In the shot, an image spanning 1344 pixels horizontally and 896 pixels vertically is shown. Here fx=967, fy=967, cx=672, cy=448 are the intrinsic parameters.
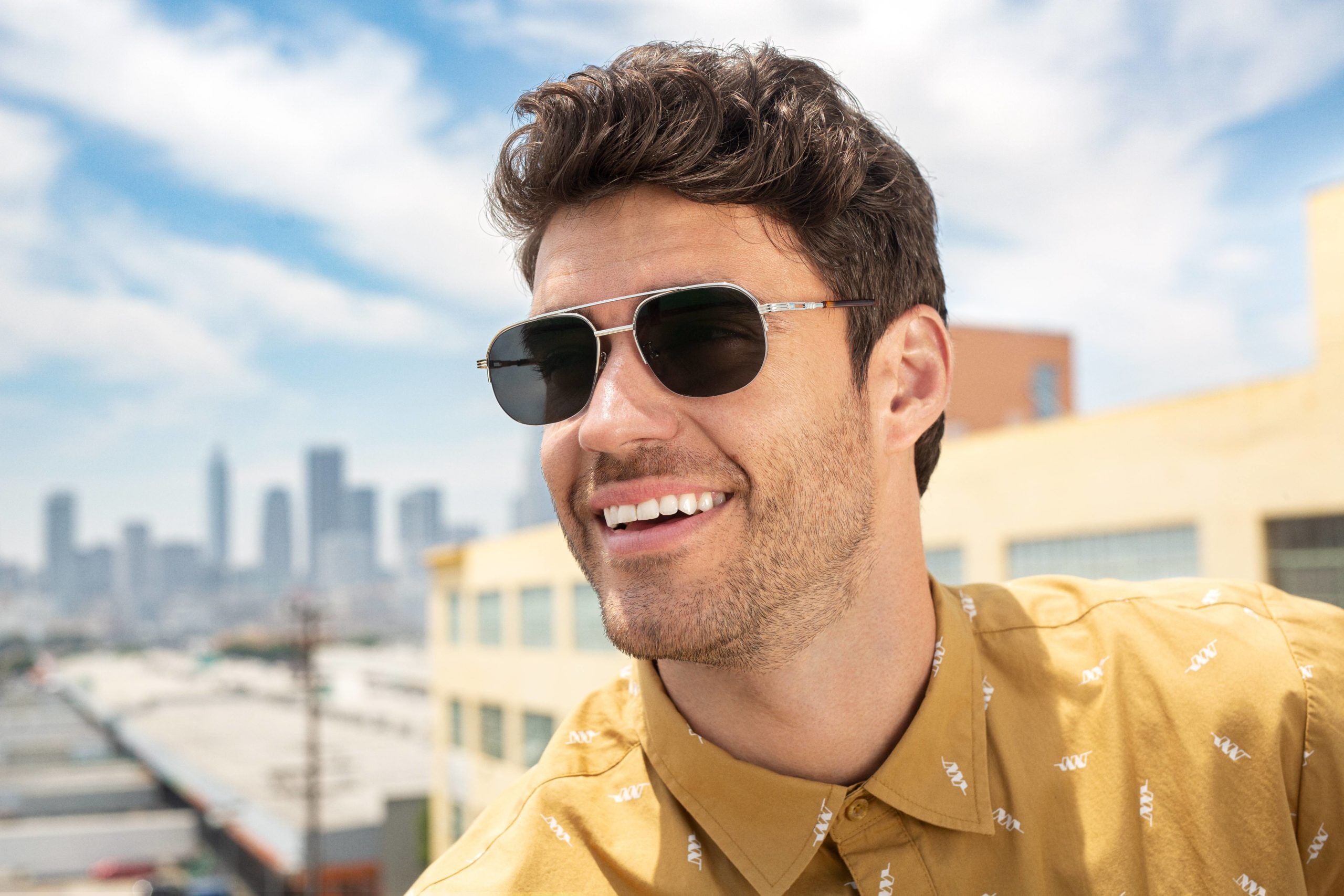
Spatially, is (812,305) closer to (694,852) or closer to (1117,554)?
(694,852)

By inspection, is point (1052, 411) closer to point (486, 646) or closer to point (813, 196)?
point (486, 646)

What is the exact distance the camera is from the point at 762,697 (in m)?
1.72

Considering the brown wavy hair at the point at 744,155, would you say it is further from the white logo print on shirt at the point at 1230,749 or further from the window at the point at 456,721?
the window at the point at 456,721

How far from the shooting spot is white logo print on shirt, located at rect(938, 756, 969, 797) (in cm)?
166

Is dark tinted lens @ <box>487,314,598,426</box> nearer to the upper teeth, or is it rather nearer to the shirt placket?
the upper teeth

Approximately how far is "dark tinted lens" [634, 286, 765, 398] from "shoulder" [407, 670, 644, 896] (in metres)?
0.66

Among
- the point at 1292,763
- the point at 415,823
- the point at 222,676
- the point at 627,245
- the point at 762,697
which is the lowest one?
the point at 222,676

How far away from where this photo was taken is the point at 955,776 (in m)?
1.69

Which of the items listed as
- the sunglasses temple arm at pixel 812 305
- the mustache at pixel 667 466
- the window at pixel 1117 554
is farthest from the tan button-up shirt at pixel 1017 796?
the window at pixel 1117 554

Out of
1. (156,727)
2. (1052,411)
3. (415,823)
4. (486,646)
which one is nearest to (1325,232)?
(1052,411)

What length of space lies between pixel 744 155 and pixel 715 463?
57cm

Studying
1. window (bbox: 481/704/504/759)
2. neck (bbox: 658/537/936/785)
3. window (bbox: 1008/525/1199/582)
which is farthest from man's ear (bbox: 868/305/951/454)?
window (bbox: 481/704/504/759)

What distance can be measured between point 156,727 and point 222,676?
4385 centimetres

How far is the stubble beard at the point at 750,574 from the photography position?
63.9 inches
